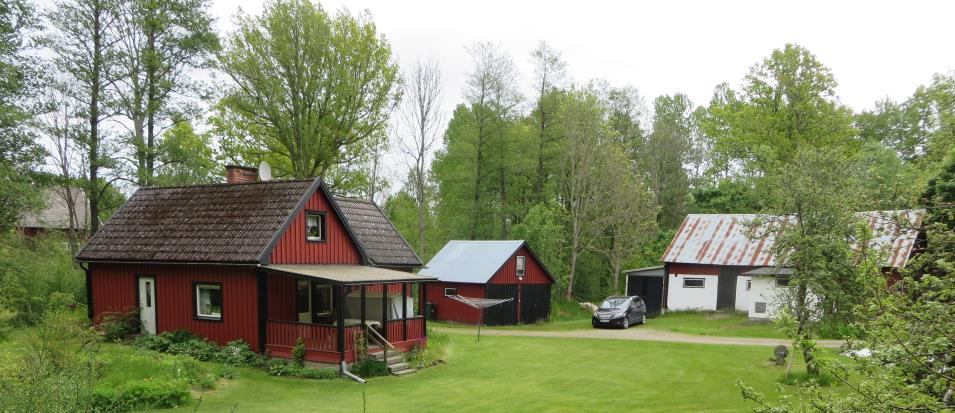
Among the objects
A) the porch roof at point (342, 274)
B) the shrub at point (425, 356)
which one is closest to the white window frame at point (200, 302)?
the porch roof at point (342, 274)

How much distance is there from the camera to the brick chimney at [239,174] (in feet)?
68.5

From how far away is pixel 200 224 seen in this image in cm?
1834

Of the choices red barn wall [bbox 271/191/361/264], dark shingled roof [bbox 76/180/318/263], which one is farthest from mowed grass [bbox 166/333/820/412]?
dark shingled roof [bbox 76/180/318/263]

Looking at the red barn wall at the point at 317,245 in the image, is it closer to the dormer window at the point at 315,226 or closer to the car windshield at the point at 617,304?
the dormer window at the point at 315,226

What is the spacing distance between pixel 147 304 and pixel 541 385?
12.9 meters

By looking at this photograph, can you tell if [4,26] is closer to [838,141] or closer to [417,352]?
[417,352]

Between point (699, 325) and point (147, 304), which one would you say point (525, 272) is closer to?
point (699, 325)

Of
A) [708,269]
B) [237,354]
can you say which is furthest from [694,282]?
[237,354]

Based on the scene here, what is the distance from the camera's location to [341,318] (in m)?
15.5

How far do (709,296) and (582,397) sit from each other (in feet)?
66.8

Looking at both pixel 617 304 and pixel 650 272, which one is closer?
pixel 617 304

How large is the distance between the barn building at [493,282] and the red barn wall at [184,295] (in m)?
12.6

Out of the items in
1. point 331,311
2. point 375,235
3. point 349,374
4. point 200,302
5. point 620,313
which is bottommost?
point 620,313

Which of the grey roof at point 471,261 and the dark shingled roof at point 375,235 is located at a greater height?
the dark shingled roof at point 375,235
